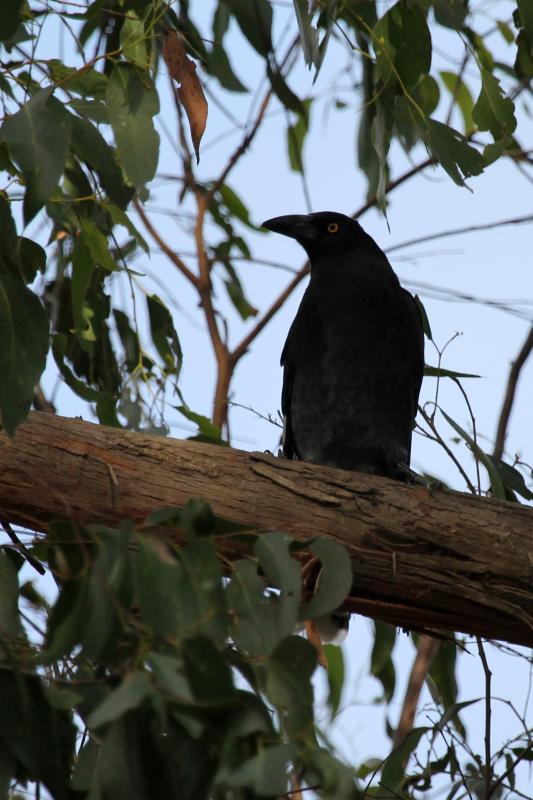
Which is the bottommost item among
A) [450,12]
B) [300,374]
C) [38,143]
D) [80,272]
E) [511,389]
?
[38,143]

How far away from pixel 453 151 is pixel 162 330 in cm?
166

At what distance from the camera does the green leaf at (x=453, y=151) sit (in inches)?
115

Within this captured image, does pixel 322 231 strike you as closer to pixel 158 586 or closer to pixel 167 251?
pixel 167 251

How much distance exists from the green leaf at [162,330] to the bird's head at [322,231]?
2.47 feet

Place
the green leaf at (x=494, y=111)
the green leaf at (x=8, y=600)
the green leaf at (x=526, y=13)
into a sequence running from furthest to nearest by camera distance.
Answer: the green leaf at (x=494, y=111) → the green leaf at (x=526, y=13) → the green leaf at (x=8, y=600)

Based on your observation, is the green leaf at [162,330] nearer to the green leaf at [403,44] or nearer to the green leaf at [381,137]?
the green leaf at [381,137]

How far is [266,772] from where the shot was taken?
156 centimetres

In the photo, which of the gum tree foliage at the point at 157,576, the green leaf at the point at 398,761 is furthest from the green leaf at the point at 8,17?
the green leaf at the point at 398,761

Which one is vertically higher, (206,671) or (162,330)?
(162,330)

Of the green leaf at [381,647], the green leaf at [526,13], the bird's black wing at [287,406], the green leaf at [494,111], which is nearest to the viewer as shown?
the green leaf at [526,13]

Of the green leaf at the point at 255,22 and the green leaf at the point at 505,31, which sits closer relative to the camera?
the green leaf at the point at 255,22

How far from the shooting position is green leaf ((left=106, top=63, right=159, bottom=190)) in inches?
103

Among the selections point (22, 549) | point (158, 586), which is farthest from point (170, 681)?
point (22, 549)

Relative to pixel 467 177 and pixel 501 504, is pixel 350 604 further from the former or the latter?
pixel 467 177
